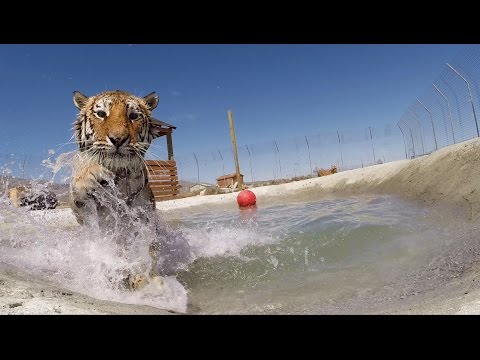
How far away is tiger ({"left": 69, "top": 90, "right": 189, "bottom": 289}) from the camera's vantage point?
12.8 ft

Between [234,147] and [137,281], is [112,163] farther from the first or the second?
[234,147]

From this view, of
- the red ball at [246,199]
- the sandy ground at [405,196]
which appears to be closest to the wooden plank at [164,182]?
the sandy ground at [405,196]

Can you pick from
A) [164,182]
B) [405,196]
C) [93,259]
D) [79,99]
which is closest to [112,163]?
[93,259]

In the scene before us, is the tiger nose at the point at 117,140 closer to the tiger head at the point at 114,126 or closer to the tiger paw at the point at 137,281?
the tiger head at the point at 114,126

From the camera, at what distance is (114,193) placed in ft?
13.6

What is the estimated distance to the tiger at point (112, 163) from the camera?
3.89m

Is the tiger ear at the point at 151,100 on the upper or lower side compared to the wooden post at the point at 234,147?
lower

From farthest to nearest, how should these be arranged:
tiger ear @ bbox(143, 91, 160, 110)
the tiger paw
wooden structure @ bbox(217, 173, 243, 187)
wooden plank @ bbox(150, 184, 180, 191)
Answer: wooden structure @ bbox(217, 173, 243, 187)
wooden plank @ bbox(150, 184, 180, 191)
tiger ear @ bbox(143, 91, 160, 110)
the tiger paw

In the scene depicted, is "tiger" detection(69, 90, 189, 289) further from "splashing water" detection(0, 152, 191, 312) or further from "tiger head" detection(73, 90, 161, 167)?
"splashing water" detection(0, 152, 191, 312)

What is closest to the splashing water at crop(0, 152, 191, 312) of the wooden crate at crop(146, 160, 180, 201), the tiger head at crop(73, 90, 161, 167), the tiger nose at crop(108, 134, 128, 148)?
the tiger head at crop(73, 90, 161, 167)

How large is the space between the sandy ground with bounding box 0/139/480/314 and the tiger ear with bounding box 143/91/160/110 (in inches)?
107

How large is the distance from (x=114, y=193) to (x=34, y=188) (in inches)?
67.3

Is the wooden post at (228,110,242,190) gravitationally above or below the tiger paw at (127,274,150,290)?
above
